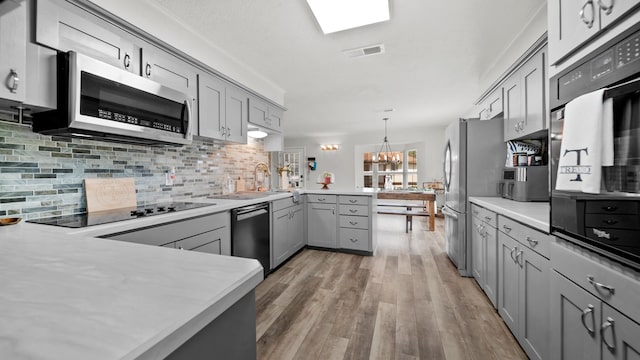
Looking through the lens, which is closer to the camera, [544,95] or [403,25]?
[544,95]

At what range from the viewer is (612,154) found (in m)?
0.84

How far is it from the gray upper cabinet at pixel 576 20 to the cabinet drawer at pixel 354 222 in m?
2.49

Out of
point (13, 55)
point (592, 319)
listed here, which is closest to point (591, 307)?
point (592, 319)

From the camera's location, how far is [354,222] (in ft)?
11.2

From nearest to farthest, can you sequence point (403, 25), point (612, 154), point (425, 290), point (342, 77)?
point (612, 154) → point (403, 25) → point (425, 290) → point (342, 77)

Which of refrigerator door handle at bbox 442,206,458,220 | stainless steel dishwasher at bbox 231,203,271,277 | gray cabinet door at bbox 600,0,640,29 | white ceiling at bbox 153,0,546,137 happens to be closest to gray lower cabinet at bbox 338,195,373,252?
refrigerator door handle at bbox 442,206,458,220

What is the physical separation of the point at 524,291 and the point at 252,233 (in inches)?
81.4

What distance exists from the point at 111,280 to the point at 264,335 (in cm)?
149

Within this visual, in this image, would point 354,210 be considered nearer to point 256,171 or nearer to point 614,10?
point 256,171

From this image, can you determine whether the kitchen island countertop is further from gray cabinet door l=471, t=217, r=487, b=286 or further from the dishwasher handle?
gray cabinet door l=471, t=217, r=487, b=286

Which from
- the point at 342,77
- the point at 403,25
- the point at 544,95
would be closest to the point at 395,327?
the point at 544,95

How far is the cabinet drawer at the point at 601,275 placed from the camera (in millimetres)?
777

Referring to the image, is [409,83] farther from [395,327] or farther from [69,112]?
[69,112]

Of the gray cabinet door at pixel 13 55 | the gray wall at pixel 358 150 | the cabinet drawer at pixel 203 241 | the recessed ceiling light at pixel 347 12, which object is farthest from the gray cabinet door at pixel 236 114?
the gray wall at pixel 358 150
